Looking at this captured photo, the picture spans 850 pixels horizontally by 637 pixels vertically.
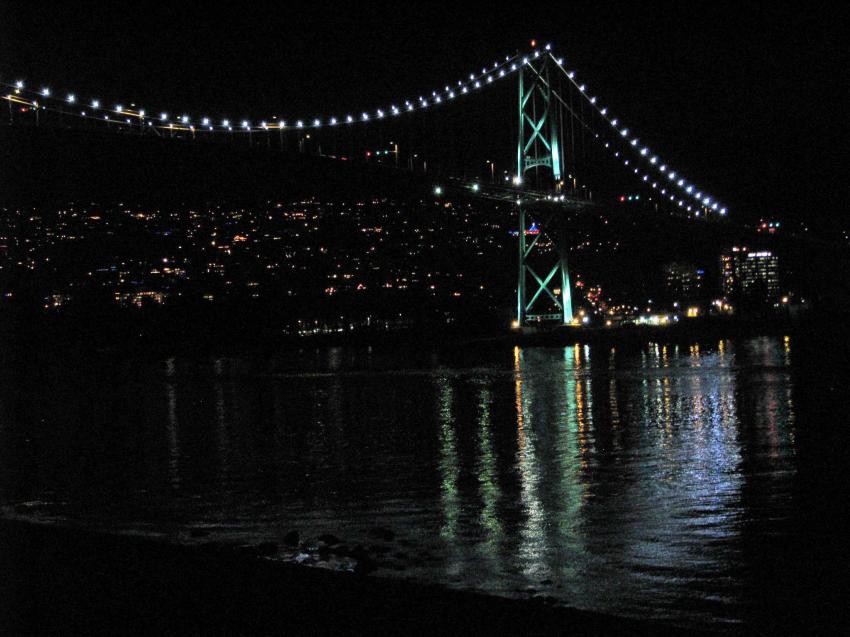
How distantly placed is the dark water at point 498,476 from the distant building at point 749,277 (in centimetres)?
5139

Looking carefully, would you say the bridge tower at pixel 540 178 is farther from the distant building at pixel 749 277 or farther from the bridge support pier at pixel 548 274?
the distant building at pixel 749 277

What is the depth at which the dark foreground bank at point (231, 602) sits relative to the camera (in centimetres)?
425

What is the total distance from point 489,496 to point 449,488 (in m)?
0.60

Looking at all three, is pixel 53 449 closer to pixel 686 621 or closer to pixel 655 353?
pixel 686 621

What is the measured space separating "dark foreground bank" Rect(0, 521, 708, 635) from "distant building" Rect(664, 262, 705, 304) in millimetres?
82233

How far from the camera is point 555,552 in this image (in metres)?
6.95

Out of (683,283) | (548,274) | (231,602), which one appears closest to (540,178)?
(548,274)

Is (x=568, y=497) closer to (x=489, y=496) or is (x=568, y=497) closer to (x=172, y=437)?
(x=489, y=496)

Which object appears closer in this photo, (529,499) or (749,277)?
(529,499)

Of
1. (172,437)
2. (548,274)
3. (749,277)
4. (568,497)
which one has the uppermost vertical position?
(749,277)

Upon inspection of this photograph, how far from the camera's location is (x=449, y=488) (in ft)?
32.4

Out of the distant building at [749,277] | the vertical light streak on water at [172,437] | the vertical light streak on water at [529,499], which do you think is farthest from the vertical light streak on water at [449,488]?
the distant building at [749,277]

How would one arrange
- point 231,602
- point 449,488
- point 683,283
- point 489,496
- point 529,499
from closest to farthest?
point 231,602, point 529,499, point 489,496, point 449,488, point 683,283

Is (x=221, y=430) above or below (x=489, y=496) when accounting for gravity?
above
